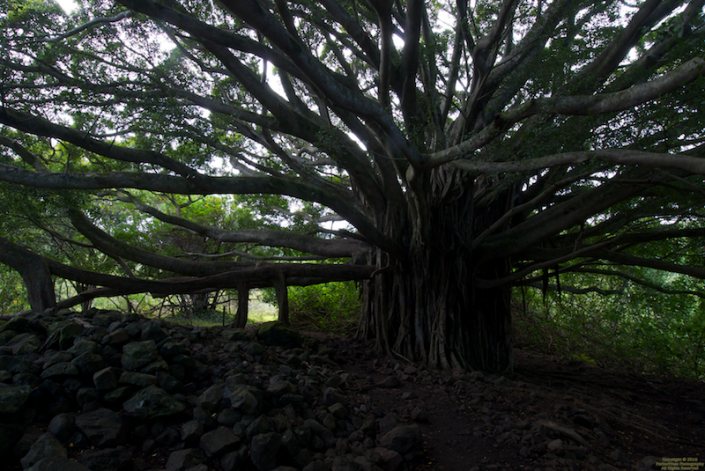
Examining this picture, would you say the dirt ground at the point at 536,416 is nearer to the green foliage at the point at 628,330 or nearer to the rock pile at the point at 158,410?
the rock pile at the point at 158,410

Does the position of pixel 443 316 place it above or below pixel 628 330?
above

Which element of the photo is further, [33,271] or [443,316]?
[443,316]

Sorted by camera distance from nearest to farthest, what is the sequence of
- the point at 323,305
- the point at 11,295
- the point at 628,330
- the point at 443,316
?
the point at 443,316, the point at 628,330, the point at 11,295, the point at 323,305

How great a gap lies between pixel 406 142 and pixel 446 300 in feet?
8.70

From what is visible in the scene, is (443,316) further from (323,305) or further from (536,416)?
(323,305)

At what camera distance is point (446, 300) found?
17.5 ft

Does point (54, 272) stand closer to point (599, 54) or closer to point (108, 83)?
point (108, 83)

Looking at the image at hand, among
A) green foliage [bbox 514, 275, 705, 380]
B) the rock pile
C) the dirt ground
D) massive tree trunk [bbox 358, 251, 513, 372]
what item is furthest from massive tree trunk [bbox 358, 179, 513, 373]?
the rock pile

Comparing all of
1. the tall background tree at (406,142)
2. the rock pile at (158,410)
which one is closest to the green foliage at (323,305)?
the tall background tree at (406,142)

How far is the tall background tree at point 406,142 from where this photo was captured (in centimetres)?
337

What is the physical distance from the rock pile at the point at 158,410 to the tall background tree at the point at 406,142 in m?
1.40

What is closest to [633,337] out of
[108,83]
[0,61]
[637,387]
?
[637,387]

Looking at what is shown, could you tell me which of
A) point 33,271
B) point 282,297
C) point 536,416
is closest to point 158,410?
point 282,297

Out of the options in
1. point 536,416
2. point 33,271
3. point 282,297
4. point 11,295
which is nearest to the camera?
point 536,416
